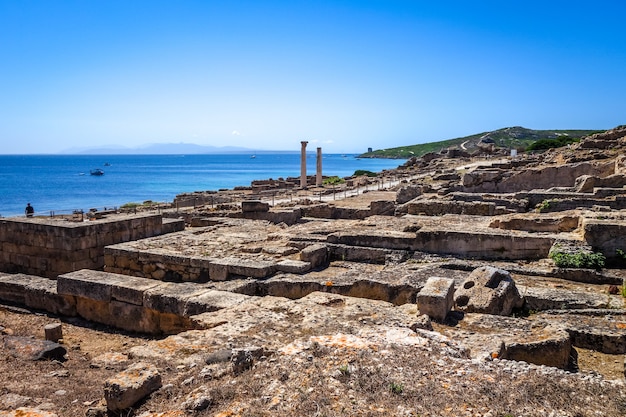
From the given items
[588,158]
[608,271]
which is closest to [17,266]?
[608,271]

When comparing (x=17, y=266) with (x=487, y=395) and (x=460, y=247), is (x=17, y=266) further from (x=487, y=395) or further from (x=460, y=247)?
(x=487, y=395)

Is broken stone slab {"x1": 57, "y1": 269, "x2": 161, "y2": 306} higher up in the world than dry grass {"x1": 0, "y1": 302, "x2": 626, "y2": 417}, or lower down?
lower down

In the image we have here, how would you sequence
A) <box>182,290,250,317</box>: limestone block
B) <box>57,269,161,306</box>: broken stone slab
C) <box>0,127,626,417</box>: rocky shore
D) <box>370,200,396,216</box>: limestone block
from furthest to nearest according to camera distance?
<box>370,200,396,216</box>: limestone block, <box>57,269,161,306</box>: broken stone slab, <box>182,290,250,317</box>: limestone block, <box>0,127,626,417</box>: rocky shore

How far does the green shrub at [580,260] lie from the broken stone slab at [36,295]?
28.4 feet

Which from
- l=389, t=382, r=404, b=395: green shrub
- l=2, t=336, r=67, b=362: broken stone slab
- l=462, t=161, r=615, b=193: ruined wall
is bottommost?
l=2, t=336, r=67, b=362: broken stone slab

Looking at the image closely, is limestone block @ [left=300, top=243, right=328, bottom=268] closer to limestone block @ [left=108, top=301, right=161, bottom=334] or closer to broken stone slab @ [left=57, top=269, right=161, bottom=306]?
broken stone slab @ [left=57, top=269, right=161, bottom=306]

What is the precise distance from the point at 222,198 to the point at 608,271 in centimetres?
2170

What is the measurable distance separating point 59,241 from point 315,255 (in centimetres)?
616

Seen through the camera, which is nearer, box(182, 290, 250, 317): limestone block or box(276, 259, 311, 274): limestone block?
box(182, 290, 250, 317): limestone block

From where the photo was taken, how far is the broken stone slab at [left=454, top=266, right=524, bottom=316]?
6645mm

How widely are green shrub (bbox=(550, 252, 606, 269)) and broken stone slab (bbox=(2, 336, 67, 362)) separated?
815 centimetres

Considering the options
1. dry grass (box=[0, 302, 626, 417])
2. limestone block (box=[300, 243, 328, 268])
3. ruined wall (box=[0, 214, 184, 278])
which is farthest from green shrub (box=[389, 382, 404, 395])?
ruined wall (box=[0, 214, 184, 278])

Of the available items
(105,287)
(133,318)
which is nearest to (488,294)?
(133,318)

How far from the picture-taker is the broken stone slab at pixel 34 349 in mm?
6027
